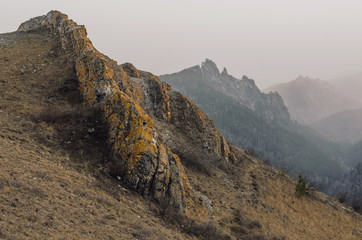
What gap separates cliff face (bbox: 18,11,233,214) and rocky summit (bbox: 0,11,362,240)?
4.1 inches

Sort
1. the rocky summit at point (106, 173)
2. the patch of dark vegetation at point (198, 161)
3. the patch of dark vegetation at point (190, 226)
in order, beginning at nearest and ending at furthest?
the rocky summit at point (106, 173), the patch of dark vegetation at point (190, 226), the patch of dark vegetation at point (198, 161)

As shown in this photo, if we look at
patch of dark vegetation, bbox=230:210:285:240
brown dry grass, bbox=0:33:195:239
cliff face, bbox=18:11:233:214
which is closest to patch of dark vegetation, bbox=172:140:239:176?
cliff face, bbox=18:11:233:214

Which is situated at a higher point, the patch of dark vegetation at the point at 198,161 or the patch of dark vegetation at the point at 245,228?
the patch of dark vegetation at the point at 198,161

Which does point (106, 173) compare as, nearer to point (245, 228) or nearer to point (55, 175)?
point (55, 175)

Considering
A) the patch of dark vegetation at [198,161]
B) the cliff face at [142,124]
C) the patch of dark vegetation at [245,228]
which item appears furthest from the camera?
the patch of dark vegetation at [198,161]

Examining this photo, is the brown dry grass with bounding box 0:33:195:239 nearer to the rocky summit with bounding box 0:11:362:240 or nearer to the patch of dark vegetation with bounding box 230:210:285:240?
the rocky summit with bounding box 0:11:362:240

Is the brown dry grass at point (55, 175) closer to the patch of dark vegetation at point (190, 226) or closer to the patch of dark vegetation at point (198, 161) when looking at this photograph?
the patch of dark vegetation at point (190, 226)

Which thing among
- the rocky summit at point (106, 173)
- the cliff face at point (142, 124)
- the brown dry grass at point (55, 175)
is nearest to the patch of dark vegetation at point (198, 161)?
the rocky summit at point (106, 173)

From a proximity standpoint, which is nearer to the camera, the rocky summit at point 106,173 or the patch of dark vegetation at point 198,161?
the rocky summit at point 106,173

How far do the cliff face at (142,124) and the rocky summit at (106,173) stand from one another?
0.10m

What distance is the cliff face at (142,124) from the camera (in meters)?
16.0

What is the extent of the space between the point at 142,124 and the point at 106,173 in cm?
473

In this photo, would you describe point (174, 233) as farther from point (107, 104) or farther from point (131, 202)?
point (107, 104)

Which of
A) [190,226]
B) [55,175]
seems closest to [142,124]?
[55,175]
